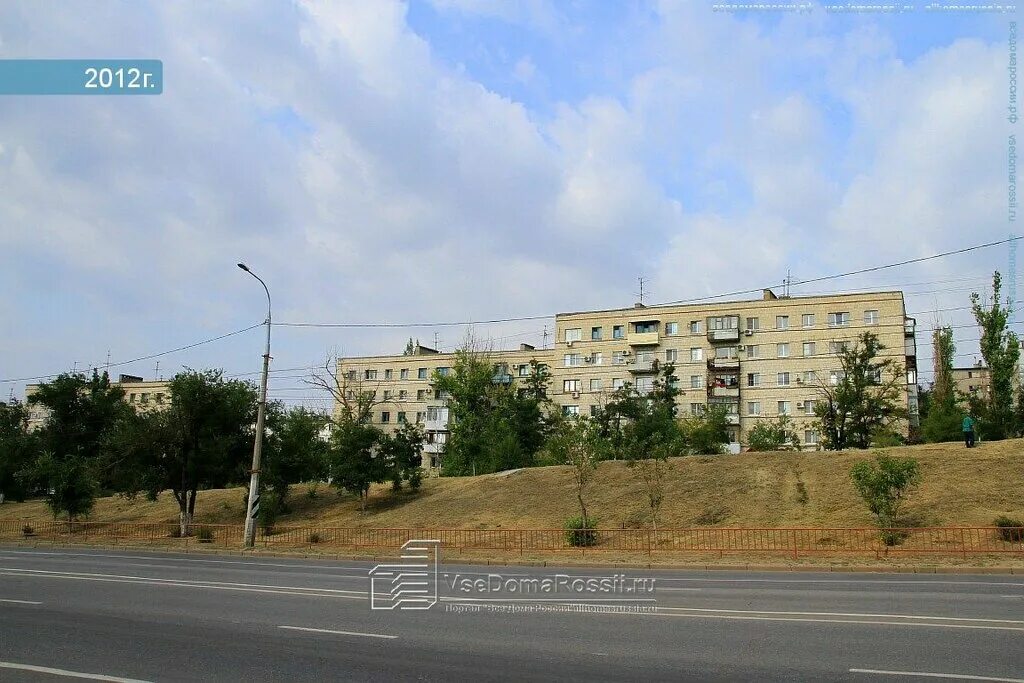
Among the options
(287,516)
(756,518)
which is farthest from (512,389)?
(756,518)

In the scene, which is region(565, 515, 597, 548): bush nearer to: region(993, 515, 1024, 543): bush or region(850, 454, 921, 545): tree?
region(850, 454, 921, 545): tree

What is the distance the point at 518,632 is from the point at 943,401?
165ft

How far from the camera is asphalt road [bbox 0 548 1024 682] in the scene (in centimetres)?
804

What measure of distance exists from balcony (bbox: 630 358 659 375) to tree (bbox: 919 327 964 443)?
21.7m

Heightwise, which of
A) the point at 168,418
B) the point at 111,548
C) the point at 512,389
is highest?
the point at 512,389

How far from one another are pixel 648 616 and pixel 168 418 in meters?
30.3

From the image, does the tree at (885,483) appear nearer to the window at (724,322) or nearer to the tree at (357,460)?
the tree at (357,460)

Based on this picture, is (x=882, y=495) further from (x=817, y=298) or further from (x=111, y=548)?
(x=817, y=298)

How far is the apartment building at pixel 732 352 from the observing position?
63.8 meters

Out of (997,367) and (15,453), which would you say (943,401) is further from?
(15,453)

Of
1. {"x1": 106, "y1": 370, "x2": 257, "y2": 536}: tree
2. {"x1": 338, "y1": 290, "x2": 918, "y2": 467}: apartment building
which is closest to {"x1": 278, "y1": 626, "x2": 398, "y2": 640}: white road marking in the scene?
{"x1": 106, "y1": 370, "x2": 257, "y2": 536}: tree

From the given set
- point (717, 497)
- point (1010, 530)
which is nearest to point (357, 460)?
point (717, 497)

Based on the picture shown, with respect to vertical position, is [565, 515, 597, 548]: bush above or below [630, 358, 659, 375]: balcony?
below

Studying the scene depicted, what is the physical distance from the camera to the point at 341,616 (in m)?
11.9
